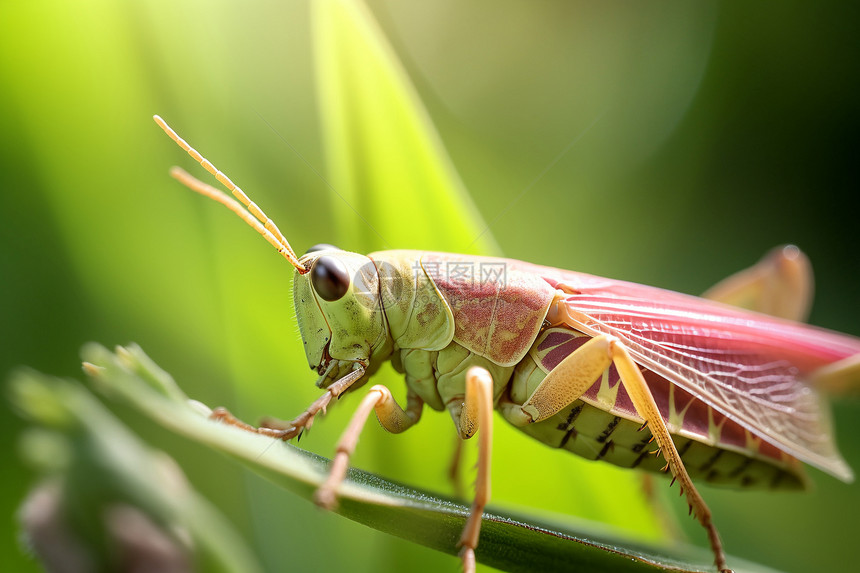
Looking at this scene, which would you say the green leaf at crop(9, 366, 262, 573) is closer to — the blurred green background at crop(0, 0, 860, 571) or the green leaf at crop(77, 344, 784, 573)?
the green leaf at crop(77, 344, 784, 573)

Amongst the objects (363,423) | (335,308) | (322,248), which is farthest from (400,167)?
(363,423)

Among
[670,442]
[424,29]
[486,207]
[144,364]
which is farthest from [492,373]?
[424,29]

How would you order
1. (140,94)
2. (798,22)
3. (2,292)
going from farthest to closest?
(798,22) → (140,94) → (2,292)

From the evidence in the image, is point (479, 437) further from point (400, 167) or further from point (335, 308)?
point (400, 167)

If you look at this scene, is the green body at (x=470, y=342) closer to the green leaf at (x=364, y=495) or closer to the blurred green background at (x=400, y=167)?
the blurred green background at (x=400, y=167)

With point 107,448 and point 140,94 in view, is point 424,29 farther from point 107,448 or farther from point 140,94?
point 107,448

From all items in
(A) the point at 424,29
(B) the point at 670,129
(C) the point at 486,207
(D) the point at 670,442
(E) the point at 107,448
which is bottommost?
(D) the point at 670,442
